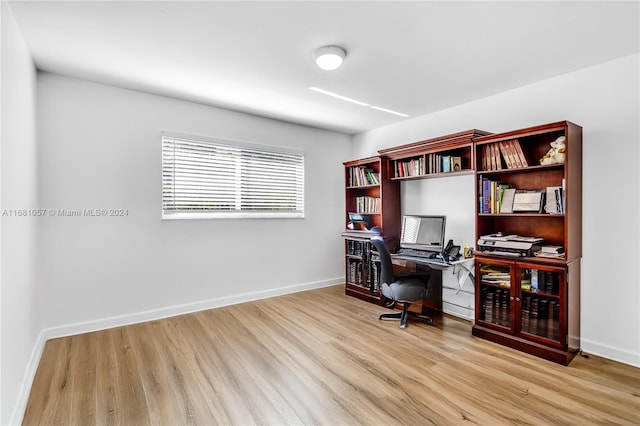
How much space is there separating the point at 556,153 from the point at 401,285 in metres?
1.85

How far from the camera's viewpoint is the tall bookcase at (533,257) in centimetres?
267

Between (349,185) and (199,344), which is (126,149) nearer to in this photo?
(199,344)

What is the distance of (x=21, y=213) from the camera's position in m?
2.27

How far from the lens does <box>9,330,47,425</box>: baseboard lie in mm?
1896

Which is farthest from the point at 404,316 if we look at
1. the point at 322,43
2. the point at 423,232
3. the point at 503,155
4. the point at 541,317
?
the point at 322,43

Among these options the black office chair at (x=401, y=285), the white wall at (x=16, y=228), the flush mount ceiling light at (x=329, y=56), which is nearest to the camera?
the white wall at (x=16, y=228)

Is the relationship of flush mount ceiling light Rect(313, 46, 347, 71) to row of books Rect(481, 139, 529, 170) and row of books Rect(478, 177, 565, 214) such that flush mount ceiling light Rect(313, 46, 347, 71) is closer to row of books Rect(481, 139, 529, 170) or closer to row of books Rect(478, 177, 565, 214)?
row of books Rect(481, 139, 529, 170)

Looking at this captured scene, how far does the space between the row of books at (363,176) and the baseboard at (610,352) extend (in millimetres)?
2764

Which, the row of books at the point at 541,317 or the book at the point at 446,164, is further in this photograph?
the book at the point at 446,164

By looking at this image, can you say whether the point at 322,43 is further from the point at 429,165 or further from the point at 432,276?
the point at 432,276

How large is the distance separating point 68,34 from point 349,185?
3609 millimetres

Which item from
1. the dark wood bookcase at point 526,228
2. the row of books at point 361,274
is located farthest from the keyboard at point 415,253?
the dark wood bookcase at point 526,228

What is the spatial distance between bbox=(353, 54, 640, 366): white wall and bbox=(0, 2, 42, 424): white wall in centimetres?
430

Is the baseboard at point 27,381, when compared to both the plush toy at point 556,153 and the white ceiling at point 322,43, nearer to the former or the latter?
the white ceiling at point 322,43
